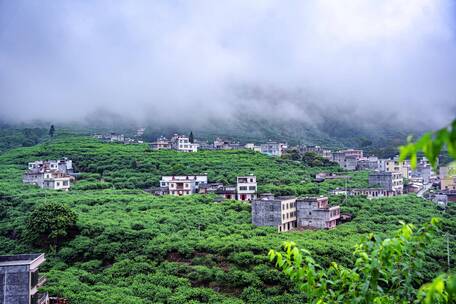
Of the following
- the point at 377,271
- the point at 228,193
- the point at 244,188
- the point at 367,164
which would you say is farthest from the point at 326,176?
the point at 377,271

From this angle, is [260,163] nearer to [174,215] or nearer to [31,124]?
[174,215]

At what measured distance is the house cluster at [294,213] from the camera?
40969 mm

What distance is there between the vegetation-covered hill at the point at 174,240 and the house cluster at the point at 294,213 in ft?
4.94

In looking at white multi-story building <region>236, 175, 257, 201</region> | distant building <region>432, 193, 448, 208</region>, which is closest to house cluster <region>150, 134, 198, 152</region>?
white multi-story building <region>236, 175, 257, 201</region>

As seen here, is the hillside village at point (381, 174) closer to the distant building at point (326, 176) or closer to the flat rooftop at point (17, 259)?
the distant building at point (326, 176)

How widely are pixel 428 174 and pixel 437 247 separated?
53.1 metres

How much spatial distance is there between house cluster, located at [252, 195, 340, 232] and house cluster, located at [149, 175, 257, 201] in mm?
9514

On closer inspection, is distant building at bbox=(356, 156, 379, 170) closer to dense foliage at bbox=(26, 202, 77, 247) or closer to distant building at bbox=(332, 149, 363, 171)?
distant building at bbox=(332, 149, 363, 171)

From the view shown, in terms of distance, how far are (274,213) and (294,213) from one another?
3.35 m

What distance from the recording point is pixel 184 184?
58.4 m

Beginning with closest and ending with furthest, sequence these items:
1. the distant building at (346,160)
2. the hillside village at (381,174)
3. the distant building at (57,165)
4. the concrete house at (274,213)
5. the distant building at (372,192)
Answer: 1. the concrete house at (274,213)
2. the distant building at (372,192)
3. the hillside village at (381,174)
4. the distant building at (57,165)
5. the distant building at (346,160)

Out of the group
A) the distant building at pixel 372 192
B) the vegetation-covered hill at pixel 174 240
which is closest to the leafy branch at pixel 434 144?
the vegetation-covered hill at pixel 174 240

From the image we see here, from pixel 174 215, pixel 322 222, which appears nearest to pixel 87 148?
pixel 174 215

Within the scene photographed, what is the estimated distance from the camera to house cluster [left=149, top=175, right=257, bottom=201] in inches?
2147
